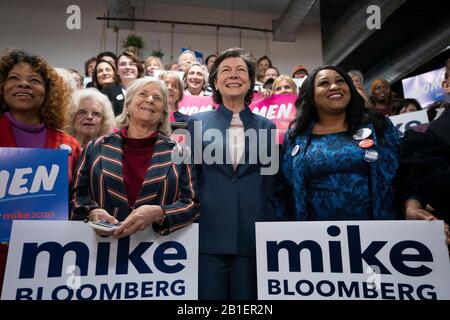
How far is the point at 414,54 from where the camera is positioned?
307 inches

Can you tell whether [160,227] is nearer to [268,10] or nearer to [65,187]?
[65,187]

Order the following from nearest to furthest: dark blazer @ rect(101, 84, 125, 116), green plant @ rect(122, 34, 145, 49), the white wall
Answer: dark blazer @ rect(101, 84, 125, 116), the white wall, green plant @ rect(122, 34, 145, 49)

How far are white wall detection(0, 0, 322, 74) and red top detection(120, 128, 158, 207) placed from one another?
577 cm

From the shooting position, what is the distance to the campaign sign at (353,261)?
1.53 metres

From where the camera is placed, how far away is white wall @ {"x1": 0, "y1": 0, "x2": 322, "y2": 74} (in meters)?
6.52

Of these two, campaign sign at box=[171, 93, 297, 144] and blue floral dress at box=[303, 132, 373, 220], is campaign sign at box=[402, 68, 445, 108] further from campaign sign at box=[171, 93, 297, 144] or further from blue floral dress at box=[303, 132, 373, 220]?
blue floral dress at box=[303, 132, 373, 220]

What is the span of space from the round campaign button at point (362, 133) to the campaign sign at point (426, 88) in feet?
12.1

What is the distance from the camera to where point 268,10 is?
812cm

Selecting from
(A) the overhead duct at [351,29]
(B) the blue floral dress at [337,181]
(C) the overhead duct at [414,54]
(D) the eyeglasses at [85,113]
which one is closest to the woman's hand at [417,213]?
(B) the blue floral dress at [337,181]

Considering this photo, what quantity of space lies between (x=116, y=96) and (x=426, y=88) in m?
4.60

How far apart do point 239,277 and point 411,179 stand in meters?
0.96

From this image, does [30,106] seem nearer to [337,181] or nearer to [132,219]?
[132,219]

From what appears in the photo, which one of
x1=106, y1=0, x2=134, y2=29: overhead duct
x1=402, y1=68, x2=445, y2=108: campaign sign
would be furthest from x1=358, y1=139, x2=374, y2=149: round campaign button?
x1=106, y1=0, x2=134, y2=29: overhead duct

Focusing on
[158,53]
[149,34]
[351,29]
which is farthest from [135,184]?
[149,34]
